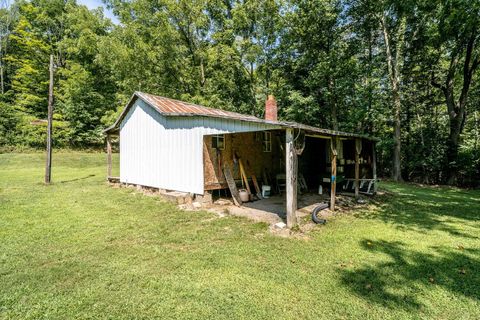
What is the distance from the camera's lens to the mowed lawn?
301cm

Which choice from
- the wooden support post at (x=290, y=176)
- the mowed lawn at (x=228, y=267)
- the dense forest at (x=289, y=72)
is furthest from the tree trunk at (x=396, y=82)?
the wooden support post at (x=290, y=176)

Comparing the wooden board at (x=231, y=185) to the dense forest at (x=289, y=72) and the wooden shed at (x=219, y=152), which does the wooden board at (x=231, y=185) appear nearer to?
the wooden shed at (x=219, y=152)

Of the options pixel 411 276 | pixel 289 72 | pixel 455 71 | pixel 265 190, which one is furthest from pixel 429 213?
pixel 289 72

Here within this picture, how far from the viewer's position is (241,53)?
69.4 feet

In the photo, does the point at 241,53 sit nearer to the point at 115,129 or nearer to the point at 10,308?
the point at 115,129

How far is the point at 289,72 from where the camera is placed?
19.5 m

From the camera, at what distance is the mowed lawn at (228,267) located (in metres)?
3.01

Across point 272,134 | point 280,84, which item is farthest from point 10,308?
point 280,84

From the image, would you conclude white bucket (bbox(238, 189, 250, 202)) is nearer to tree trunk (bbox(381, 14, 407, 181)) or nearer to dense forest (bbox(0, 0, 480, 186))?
dense forest (bbox(0, 0, 480, 186))

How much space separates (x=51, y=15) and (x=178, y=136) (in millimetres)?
31837

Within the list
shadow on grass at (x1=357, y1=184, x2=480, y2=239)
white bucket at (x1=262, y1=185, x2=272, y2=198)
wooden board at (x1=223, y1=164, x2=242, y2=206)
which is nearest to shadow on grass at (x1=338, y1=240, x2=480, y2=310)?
shadow on grass at (x1=357, y1=184, x2=480, y2=239)

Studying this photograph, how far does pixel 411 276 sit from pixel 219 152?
6561 millimetres

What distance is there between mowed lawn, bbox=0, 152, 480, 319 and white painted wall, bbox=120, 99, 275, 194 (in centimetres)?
199

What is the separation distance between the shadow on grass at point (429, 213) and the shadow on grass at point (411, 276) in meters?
1.57
